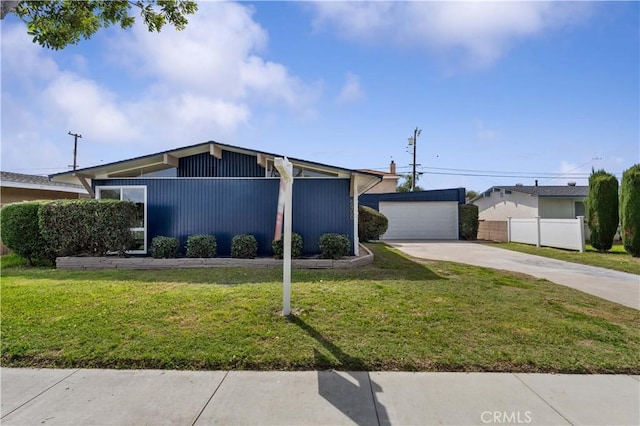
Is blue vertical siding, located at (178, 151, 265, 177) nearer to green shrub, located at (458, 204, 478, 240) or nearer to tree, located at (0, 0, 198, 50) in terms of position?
tree, located at (0, 0, 198, 50)

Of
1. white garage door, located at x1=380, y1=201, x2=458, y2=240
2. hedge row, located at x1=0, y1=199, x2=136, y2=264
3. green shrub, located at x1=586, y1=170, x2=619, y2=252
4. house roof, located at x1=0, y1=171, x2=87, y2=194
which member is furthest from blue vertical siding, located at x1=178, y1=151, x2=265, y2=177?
green shrub, located at x1=586, y1=170, x2=619, y2=252

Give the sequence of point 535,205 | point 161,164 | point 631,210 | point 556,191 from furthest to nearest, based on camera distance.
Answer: point 556,191, point 535,205, point 631,210, point 161,164

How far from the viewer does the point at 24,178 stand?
14914mm

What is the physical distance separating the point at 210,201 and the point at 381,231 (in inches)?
389

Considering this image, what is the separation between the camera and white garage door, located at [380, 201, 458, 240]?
822 inches

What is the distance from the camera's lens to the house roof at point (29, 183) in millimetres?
13859

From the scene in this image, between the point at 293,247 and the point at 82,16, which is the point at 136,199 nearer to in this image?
the point at 293,247

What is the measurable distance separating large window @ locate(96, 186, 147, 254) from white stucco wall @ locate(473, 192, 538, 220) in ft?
64.6

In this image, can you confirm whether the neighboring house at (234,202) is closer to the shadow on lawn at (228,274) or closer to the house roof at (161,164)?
the house roof at (161,164)

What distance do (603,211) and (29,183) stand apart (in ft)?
78.2

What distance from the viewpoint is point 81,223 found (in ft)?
28.3

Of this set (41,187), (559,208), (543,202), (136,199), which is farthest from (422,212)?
(41,187)

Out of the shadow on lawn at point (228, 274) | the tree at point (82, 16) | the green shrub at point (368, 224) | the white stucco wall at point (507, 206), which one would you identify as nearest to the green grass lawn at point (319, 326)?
the shadow on lawn at point (228, 274)

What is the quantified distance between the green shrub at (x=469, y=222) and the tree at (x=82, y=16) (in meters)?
18.9
